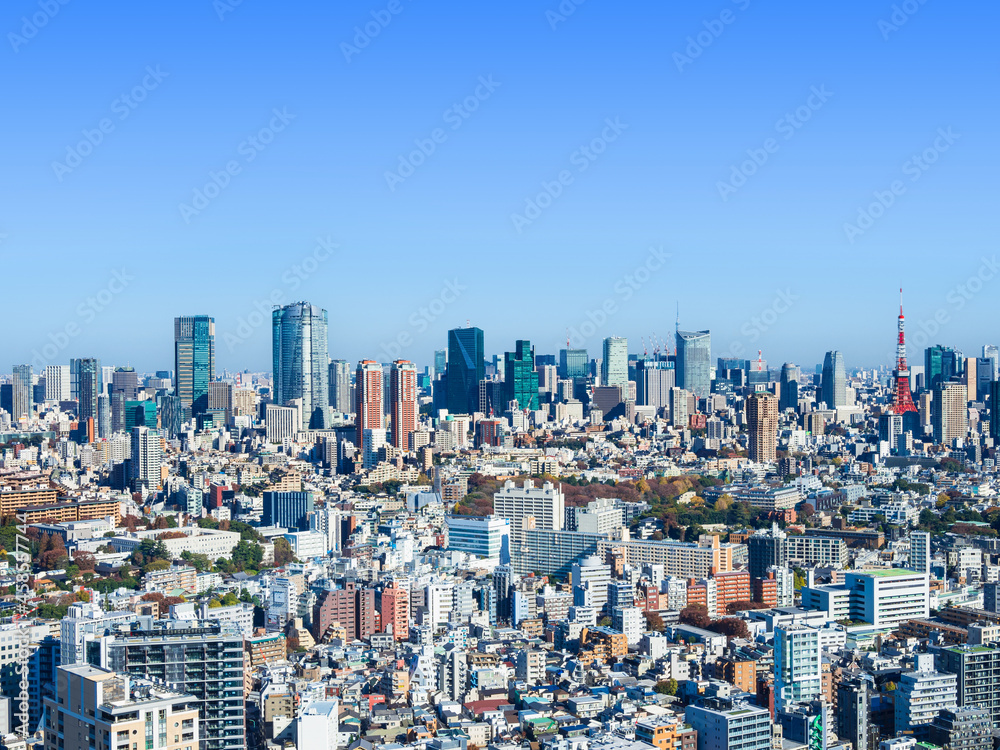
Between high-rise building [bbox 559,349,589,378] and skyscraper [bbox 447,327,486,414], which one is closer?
skyscraper [bbox 447,327,486,414]

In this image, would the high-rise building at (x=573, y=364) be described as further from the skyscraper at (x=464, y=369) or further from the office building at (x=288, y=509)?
the office building at (x=288, y=509)

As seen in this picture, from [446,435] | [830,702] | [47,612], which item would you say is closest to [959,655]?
[830,702]

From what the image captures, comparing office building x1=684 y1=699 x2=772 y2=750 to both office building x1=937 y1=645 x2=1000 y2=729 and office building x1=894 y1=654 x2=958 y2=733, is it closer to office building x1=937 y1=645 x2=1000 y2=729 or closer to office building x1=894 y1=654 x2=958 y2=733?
office building x1=894 y1=654 x2=958 y2=733

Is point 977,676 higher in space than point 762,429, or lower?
lower

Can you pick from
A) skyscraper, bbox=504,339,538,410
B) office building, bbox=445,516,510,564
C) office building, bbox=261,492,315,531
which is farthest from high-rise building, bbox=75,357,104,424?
office building, bbox=445,516,510,564

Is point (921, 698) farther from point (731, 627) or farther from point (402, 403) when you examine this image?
point (402, 403)

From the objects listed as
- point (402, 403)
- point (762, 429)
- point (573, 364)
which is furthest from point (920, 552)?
point (573, 364)
